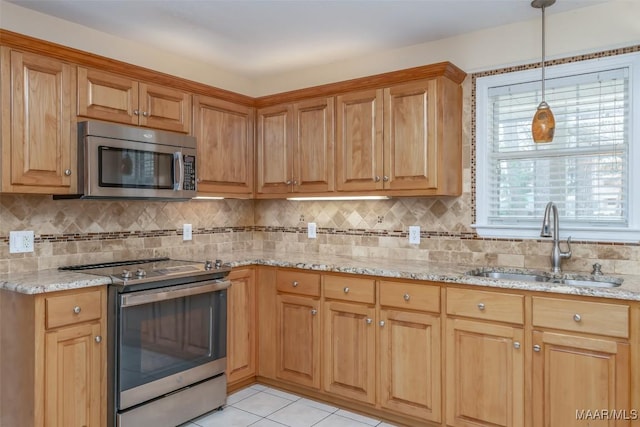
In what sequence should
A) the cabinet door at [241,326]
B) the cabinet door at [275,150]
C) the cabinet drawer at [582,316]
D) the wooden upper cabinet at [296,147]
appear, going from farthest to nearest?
the cabinet door at [275,150] < the wooden upper cabinet at [296,147] < the cabinet door at [241,326] < the cabinet drawer at [582,316]

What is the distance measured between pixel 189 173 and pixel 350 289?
1.28 metres

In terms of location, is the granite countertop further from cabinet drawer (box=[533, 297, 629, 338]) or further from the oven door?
the oven door

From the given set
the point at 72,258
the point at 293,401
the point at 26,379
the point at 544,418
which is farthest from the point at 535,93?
the point at 26,379

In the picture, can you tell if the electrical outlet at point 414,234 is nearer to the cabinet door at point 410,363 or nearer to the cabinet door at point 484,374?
the cabinet door at point 410,363

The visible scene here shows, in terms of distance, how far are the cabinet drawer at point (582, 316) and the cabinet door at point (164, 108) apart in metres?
Result: 2.36

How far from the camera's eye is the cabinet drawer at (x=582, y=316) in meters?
2.05

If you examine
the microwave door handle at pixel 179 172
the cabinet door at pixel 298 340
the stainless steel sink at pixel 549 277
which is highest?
the microwave door handle at pixel 179 172

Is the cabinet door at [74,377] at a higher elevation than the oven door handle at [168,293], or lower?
lower

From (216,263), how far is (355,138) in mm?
1232

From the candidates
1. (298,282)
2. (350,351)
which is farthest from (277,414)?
(298,282)

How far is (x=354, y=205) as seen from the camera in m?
3.52

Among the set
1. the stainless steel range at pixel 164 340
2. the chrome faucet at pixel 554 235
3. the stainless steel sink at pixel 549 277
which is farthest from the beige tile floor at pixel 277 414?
the chrome faucet at pixel 554 235

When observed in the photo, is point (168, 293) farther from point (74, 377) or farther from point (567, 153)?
point (567, 153)

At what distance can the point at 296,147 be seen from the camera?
343 cm
